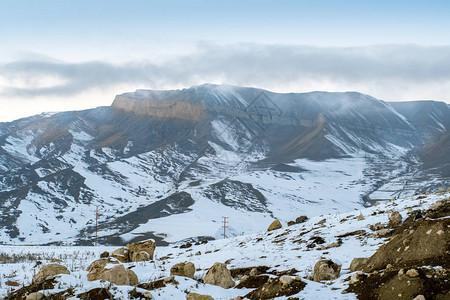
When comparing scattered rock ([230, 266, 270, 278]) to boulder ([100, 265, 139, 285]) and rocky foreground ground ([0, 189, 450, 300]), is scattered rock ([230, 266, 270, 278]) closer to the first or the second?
rocky foreground ground ([0, 189, 450, 300])

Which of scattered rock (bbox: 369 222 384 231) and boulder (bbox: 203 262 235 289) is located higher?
boulder (bbox: 203 262 235 289)

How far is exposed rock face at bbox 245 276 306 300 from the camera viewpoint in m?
7.39

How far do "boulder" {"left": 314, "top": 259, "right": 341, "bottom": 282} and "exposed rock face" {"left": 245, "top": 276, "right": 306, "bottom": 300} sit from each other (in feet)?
3.15

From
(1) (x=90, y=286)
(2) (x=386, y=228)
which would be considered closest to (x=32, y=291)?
(1) (x=90, y=286)

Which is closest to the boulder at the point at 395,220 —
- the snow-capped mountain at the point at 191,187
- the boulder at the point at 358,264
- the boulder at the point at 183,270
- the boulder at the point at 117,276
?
the boulder at the point at 358,264

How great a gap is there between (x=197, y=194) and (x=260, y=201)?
17464 mm

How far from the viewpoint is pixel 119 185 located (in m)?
134

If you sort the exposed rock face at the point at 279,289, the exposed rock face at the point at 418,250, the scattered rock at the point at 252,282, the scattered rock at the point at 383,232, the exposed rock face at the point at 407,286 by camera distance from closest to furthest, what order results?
1. the exposed rock face at the point at 407,286
2. the exposed rock face at the point at 418,250
3. the exposed rock face at the point at 279,289
4. the scattered rock at the point at 252,282
5. the scattered rock at the point at 383,232

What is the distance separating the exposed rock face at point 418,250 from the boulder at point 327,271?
0.73 meters

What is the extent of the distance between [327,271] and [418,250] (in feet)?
6.71

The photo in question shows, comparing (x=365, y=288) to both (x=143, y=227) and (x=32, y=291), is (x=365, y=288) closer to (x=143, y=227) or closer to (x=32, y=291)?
(x=32, y=291)

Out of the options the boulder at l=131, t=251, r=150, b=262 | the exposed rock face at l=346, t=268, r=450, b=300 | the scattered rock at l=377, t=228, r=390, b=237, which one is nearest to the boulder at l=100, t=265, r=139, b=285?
the exposed rock face at l=346, t=268, r=450, b=300

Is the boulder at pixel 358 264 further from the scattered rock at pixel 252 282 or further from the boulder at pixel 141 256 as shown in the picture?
the boulder at pixel 141 256

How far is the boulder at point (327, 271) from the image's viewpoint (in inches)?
334
